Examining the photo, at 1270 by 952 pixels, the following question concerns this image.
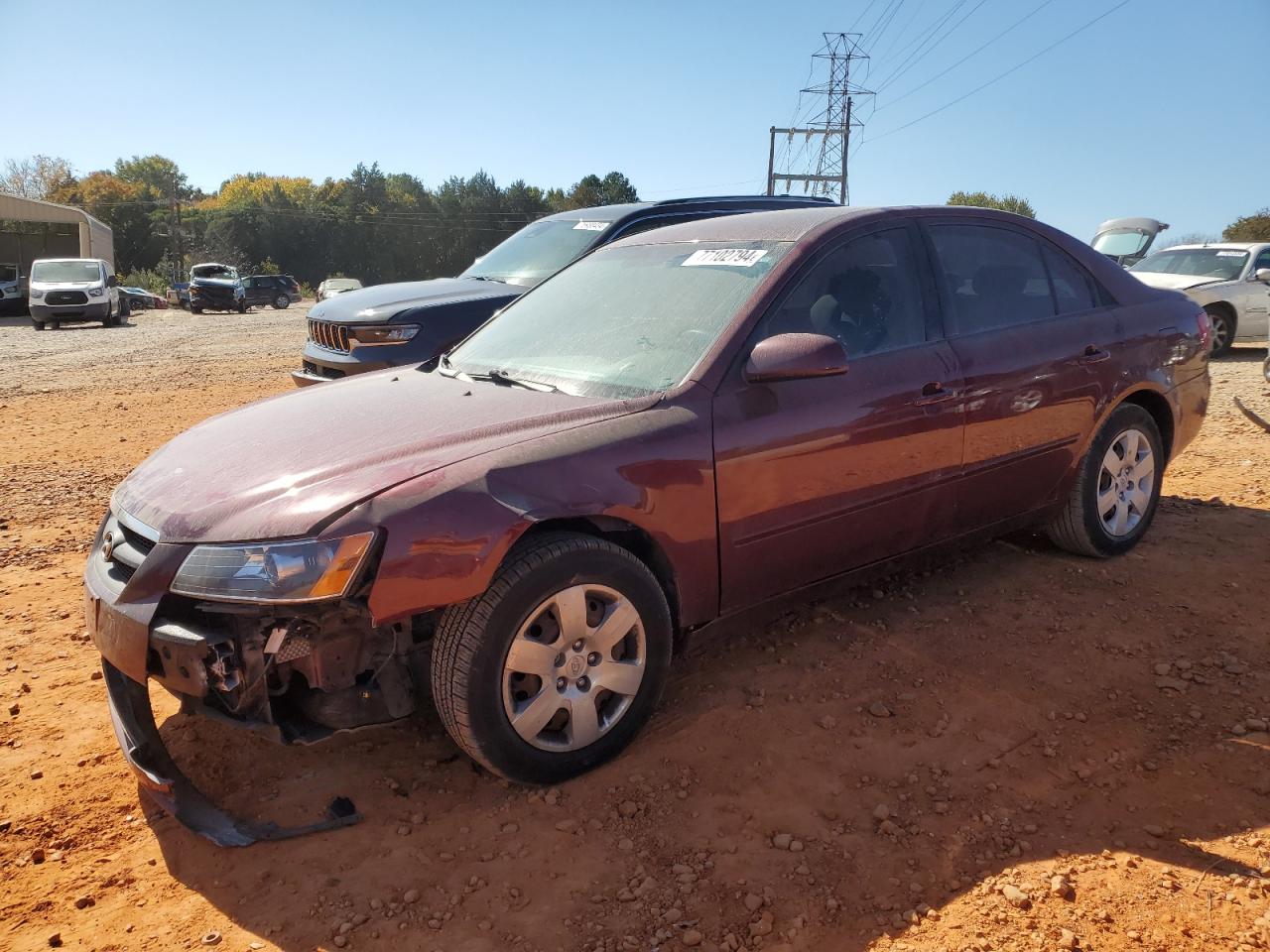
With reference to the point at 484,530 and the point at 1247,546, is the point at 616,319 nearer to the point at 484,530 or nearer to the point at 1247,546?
the point at 484,530

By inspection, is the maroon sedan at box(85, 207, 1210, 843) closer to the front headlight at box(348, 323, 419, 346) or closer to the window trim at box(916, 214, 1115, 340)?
the window trim at box(916, 214, 1115, 340)

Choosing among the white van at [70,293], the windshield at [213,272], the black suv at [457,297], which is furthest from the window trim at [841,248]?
the windshield at [213,272]

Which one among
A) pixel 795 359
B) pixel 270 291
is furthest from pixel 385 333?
pixel 270 291

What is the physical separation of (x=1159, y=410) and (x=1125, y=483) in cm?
42

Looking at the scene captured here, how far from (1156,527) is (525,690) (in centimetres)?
384

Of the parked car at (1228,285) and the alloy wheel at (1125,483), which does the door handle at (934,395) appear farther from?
the parked car at (1228,285)

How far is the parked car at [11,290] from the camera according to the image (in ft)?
87.0

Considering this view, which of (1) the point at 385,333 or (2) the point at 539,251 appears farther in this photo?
(2) the point at 539,251

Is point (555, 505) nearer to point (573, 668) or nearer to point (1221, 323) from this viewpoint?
point (573, 668)

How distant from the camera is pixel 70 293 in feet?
72.1

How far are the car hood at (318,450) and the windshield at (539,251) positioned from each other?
380 centimetres

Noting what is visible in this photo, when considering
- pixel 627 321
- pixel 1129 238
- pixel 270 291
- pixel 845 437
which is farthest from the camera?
pixel 270 291

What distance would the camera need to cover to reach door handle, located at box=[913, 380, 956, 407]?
342 centimetres

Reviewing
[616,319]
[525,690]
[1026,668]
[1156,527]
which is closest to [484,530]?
[525,690]
